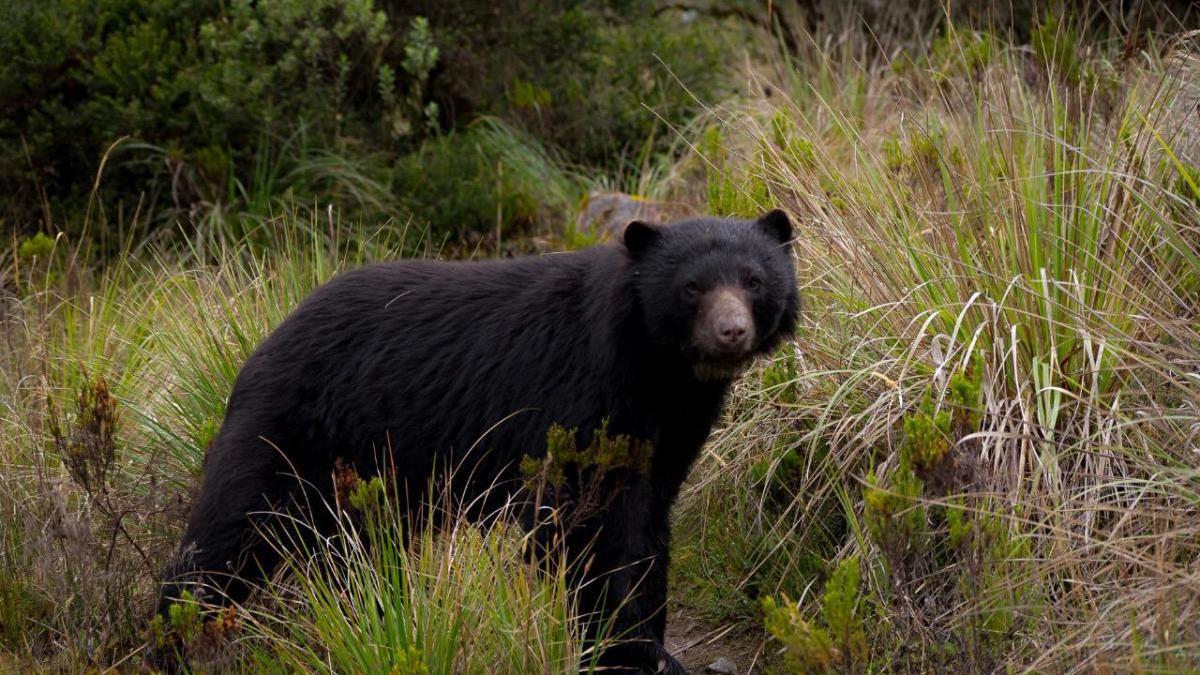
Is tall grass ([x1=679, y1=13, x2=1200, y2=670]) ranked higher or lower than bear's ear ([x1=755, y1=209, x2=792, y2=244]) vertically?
lower

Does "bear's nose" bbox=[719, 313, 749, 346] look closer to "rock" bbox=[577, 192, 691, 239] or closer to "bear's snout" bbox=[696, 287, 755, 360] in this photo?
"bear's snout" bbox=[696, 287, 755, 360]

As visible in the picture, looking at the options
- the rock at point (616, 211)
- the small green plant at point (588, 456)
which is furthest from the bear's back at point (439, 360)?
the rock at point (616, 211)

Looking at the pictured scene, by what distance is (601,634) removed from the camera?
4.62 meters

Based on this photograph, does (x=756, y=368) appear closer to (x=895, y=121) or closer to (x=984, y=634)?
(x=984, y=634)

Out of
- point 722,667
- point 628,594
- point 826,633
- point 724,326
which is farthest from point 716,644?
point 826,633

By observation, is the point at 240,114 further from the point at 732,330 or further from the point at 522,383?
the point at 732,330

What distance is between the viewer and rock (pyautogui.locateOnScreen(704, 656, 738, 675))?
5352 millimetres

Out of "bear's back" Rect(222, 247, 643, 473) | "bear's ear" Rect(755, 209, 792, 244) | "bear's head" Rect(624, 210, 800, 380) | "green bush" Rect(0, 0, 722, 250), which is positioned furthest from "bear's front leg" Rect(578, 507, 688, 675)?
"green bush" Rect(0, 0, 722, 250)

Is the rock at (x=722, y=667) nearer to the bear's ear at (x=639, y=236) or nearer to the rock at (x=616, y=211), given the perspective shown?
the bear's ear at (x=639, y=236)

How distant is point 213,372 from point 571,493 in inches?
90.0

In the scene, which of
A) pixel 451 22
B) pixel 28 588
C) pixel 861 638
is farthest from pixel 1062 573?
pixel 451 22

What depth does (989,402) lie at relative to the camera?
4.75 metres

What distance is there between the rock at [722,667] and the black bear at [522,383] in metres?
0.27

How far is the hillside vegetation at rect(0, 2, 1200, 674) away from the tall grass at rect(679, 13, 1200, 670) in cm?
2
